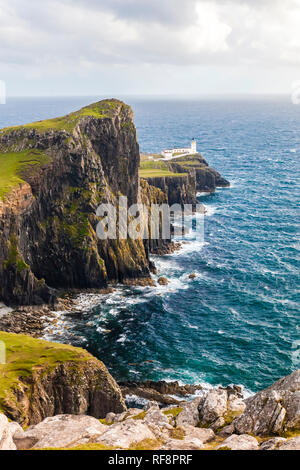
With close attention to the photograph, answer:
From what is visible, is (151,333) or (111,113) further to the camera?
(111,113)

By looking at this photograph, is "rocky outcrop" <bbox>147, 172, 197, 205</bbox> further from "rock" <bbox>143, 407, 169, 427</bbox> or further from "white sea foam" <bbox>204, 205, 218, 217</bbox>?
"rock" <bbox>143, 407, 169, 427</bbox>

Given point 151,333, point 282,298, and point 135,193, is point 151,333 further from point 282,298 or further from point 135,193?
point 135,193

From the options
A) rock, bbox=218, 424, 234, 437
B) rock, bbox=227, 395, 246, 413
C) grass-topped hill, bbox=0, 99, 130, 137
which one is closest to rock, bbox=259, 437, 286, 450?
rock, bbox=218, 424, 234, 437

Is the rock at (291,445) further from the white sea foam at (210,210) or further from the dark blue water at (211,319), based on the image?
the white sea foam at (210,210)

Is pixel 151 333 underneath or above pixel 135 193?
underneath

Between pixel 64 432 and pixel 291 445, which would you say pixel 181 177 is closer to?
pixel 64 432
